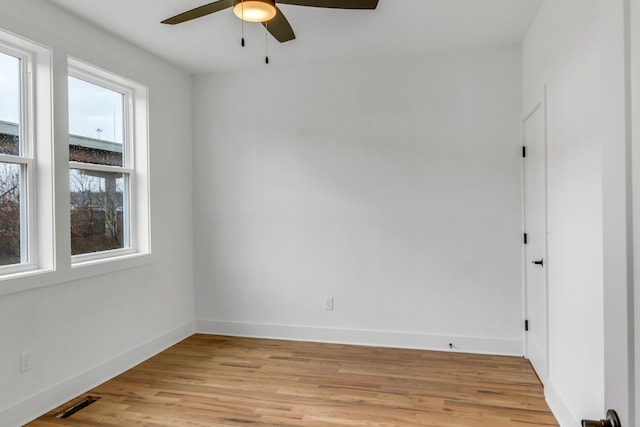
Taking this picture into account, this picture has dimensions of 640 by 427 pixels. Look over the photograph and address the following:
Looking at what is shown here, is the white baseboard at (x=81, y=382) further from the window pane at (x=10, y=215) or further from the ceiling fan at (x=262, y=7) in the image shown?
the ceiling fan at (x=262, y=7)

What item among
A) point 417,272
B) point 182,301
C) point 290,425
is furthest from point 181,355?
point 417,272

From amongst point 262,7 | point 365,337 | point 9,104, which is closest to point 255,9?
point 262,7

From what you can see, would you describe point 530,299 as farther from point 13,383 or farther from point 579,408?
point 13,383

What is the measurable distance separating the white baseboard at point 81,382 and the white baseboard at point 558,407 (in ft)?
10.6

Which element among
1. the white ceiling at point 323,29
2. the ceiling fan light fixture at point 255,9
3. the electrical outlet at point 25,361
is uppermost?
the white ceiling at point 323,29


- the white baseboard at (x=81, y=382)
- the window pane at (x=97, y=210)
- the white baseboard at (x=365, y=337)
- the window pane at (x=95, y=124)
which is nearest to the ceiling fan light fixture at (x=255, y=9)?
the window pane at (x=95, y=124)

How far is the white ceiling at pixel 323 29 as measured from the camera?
9.63 feet

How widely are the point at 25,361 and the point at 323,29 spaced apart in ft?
10.3

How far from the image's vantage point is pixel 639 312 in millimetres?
675

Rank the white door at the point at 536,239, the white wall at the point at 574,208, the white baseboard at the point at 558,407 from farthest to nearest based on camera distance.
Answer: the white door at the point at 536,239, the white baseboard at the point at 558,407, the white wall at the point at 574,208

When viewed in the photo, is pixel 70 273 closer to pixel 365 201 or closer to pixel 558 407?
pixel 365 201

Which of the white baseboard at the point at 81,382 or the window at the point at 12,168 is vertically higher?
the window at the point at 12,168

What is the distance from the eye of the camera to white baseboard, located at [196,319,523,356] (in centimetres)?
376

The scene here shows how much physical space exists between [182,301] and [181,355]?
674 mm
